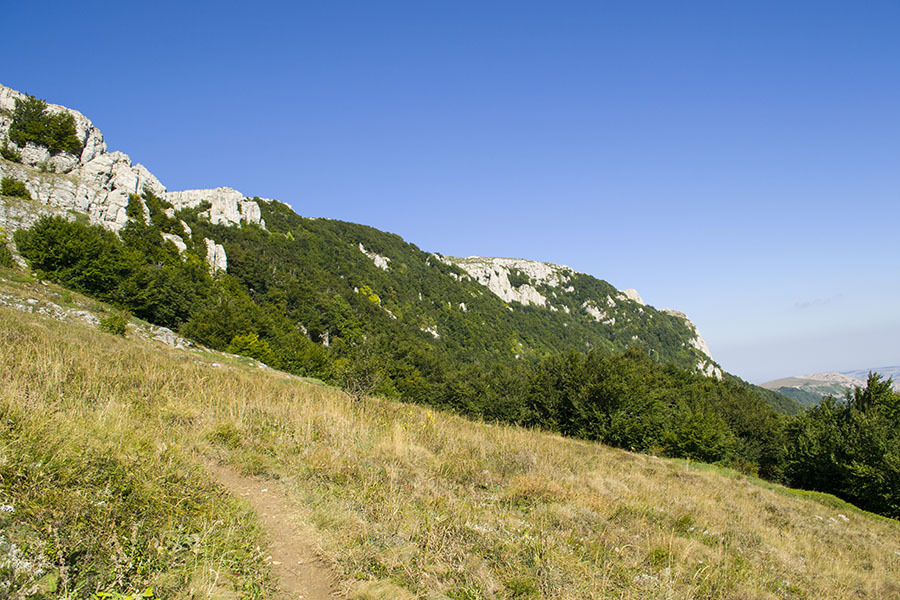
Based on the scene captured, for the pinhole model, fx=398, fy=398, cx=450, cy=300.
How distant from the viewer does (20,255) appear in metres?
32.1

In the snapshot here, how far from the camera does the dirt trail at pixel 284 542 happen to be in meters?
3.56

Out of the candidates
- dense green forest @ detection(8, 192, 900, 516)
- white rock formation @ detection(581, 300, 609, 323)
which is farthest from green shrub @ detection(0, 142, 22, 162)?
white rock formation @ detection(581, 300, 609, 323)

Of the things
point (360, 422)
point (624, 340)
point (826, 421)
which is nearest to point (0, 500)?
point (360, 422)

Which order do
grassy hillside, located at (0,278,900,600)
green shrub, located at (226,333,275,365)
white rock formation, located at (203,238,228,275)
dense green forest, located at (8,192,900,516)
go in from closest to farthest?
grassy hillside, located at (0,278,900,600)
dense green forest, located at (8,192,900,516)
green shrub, located at (226,333,275,365)
white rock formation, located at (203,238,228,275)

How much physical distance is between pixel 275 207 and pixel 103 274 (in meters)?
98.1

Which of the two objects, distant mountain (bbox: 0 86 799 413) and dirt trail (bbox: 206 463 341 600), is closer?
dirt trail (bbox: 206 463 341 600)

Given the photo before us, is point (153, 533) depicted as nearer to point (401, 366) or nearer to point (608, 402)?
point (608, 402)

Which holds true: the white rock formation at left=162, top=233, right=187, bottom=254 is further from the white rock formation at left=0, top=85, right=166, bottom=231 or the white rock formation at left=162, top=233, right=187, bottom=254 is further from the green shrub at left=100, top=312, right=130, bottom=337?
the green shrub at left=100, top=312, right=130, bottom=337

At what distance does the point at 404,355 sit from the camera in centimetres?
7569

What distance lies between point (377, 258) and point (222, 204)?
55.3 meters

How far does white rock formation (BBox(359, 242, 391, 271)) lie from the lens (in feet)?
458

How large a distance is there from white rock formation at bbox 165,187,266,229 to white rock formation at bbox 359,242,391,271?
40506 millimetres

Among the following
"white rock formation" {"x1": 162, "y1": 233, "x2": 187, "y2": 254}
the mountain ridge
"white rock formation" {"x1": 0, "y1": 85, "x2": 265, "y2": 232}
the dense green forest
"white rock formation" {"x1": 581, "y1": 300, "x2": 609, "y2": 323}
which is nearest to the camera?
the dense green forest

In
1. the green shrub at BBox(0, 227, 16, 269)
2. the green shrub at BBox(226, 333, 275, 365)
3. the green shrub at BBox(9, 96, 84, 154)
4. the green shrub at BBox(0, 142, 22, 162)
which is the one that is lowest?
the green shrub at BBox(226, 333, 275, 365)
